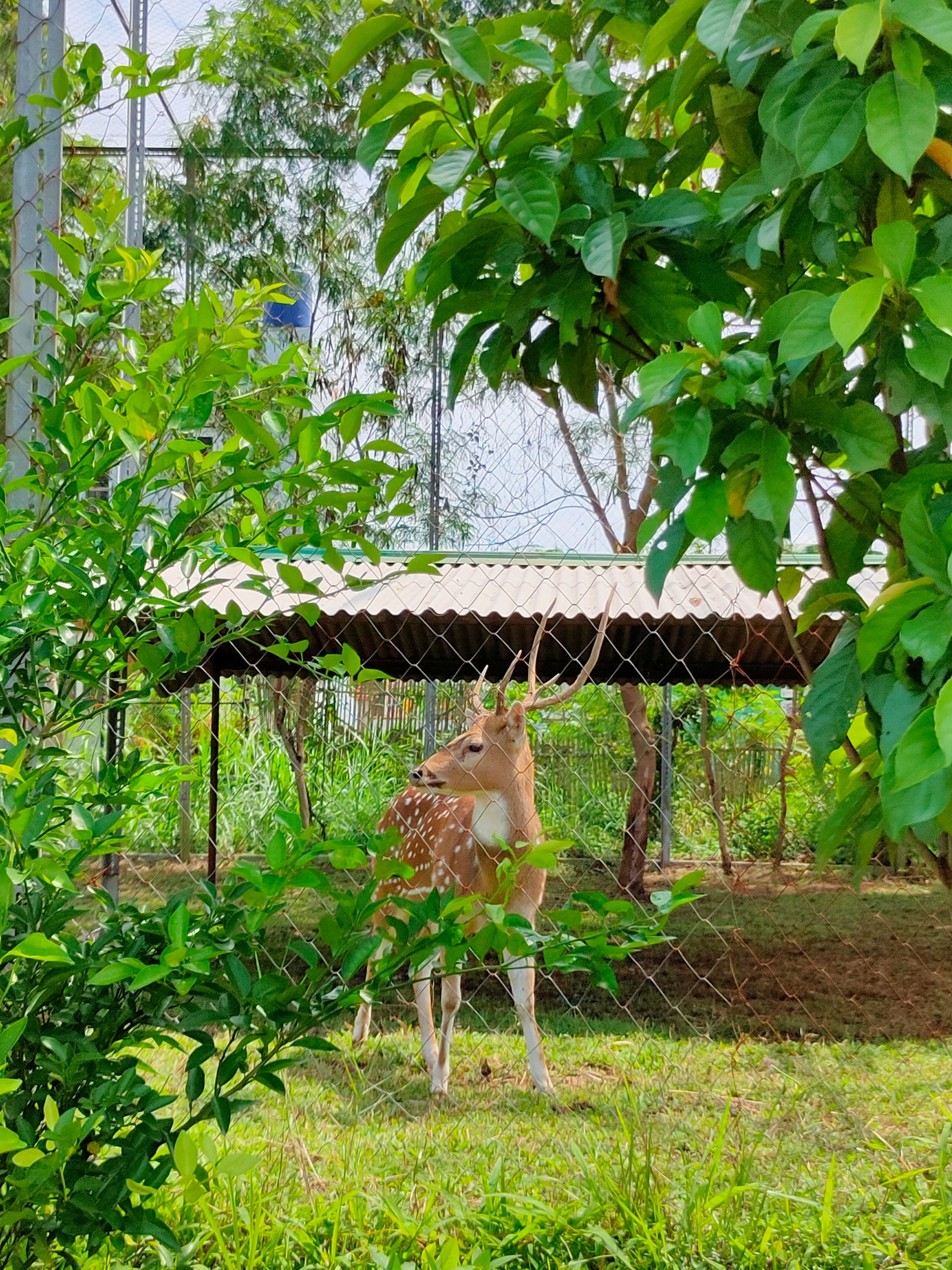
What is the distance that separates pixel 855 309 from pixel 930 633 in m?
0.31

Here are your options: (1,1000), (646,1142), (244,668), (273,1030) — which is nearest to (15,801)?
(1,1000)

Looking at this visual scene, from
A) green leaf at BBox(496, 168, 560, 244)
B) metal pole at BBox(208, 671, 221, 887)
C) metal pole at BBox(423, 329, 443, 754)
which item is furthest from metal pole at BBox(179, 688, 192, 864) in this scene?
green leaf at BBox(496, 168, 560, 244)

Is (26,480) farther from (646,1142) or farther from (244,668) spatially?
(244,668)

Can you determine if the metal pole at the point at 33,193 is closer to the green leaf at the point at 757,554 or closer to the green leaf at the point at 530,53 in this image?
the green leaf at the point at 530,53

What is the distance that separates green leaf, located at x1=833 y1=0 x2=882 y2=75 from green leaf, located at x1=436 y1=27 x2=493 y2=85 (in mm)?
374

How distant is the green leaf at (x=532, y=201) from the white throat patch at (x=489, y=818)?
7.24 ft

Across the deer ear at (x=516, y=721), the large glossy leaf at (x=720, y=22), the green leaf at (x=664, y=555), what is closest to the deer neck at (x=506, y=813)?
the deer ear at (x=516, y=721)

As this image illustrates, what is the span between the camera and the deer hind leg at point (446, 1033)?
123 inches

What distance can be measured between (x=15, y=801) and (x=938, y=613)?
3.18 ft

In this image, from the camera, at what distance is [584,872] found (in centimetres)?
657

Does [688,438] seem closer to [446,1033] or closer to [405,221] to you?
[405,221]

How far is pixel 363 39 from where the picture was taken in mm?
1144

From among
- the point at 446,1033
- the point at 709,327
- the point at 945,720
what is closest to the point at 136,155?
the point at 446,1033

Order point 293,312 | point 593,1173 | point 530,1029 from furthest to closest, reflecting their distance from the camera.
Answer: point 293,312
point 530,1029
point 593,1173
